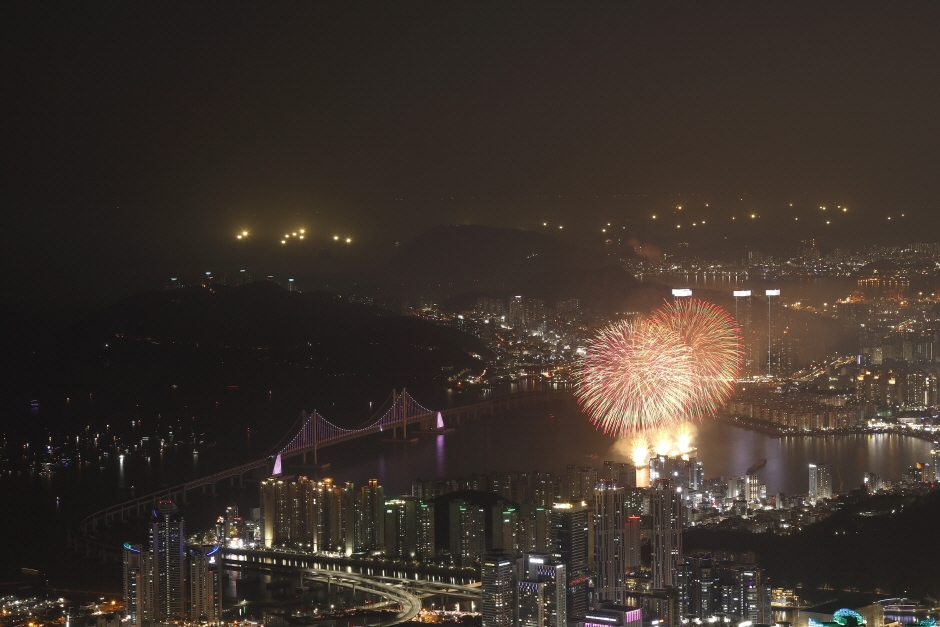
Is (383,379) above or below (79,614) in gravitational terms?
above

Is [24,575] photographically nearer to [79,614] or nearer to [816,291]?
[79,614]

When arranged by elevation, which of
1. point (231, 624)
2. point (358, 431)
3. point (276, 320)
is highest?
point (276, 320)

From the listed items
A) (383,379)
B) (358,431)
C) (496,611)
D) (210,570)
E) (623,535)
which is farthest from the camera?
(383,379)

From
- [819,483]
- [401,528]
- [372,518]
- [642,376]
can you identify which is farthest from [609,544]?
[642,376]

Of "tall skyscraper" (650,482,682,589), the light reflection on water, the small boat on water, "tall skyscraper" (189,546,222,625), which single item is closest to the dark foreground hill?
"tall skyscraper" (650,482,682,589)

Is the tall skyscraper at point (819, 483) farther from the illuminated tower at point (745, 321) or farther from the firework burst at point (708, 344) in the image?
the illuminated tower at point (745, 321)

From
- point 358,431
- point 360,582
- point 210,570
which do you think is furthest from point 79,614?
point 358,431

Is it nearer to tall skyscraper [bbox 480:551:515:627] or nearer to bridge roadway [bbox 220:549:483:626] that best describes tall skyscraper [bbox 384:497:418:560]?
bridge roadway [bbox 220:549:483:626]

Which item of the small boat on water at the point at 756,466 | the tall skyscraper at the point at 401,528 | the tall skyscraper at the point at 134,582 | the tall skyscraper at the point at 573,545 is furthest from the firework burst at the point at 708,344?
the tall skyscraper at the point at 134,582
